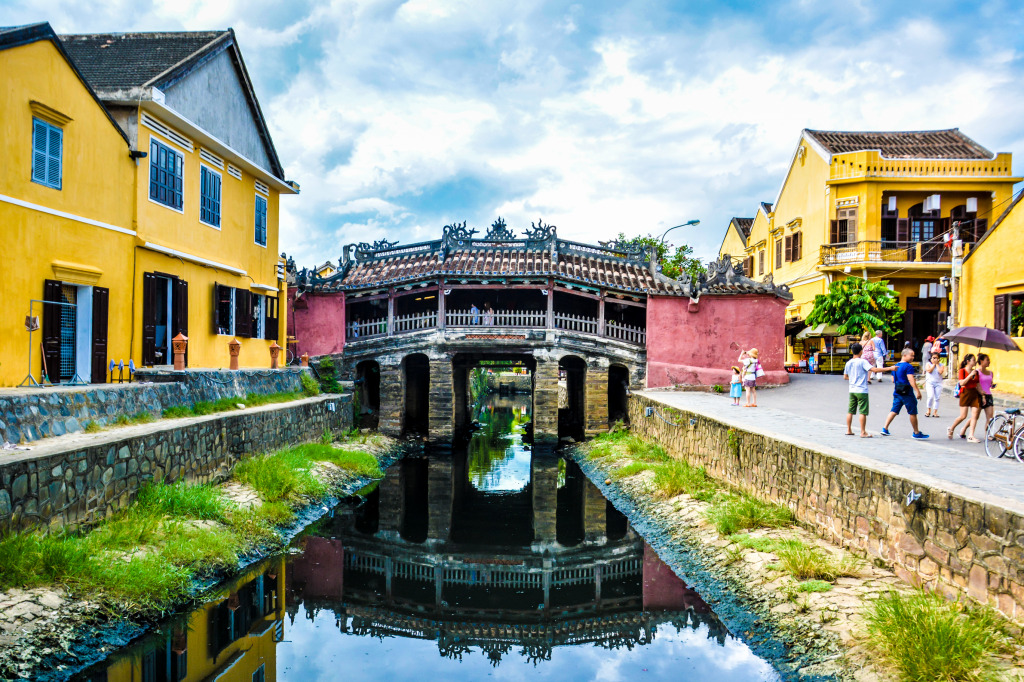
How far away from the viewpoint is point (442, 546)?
11797 mm

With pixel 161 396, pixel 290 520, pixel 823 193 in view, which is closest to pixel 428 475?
pixel 290 520

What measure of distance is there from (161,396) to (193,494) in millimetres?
2626

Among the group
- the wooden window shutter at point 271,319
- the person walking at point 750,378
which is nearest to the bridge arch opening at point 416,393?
the wooden window shutter at point 271,319

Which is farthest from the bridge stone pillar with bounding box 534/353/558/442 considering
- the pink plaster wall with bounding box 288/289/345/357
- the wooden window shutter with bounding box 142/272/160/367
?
the wooden window shutter with bounding box 142/272/160/367

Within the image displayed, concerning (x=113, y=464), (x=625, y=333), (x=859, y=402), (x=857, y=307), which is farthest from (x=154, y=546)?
(x=857, y=307)

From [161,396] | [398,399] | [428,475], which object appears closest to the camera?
[161,396]

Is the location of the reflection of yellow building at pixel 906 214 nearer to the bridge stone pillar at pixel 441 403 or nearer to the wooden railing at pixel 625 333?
the wooden railing at pixel 625 333

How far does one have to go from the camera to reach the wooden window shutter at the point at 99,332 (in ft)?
38.7

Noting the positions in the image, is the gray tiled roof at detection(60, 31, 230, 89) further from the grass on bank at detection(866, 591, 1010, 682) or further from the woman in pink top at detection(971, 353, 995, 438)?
the woman in pink top at detection(971, 353, 995, 438)

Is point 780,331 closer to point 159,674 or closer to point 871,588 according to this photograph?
point 871,588

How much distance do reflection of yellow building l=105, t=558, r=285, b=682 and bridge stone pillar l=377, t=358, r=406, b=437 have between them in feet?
43.4

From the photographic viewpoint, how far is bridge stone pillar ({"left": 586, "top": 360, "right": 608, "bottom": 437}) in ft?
71.9

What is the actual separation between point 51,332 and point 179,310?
3.63m

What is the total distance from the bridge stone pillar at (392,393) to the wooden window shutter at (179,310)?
8148mm
